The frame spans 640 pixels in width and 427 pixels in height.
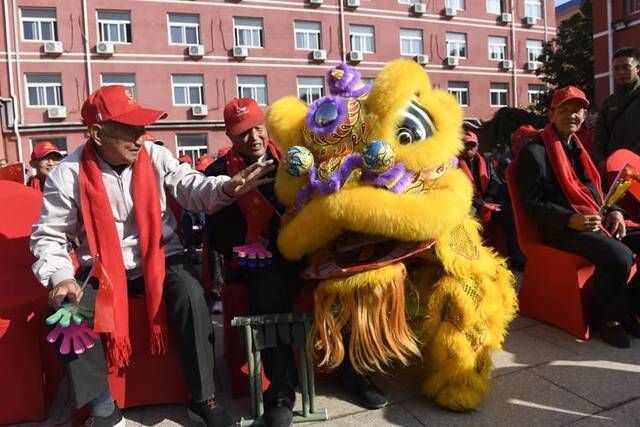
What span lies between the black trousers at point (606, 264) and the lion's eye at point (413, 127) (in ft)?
4.24

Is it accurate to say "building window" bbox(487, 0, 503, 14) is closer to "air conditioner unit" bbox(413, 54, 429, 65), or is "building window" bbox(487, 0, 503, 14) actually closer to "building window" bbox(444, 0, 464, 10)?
"building window" bbox(444, 0, 464, 10)

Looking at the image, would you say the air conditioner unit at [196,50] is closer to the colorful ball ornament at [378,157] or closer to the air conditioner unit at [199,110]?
the air conditioner unit at [199,110]

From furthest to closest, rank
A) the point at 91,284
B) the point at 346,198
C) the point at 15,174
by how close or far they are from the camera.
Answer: the point at 15,174 → the point at 91,284 → the point at 346,198

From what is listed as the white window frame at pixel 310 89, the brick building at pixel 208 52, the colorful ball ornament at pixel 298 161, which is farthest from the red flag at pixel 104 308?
the white window frame at pixel 310 89

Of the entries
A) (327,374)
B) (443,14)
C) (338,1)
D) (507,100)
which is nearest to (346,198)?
(327,374)

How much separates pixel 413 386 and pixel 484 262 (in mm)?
710

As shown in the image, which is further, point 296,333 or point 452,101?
point 452,101

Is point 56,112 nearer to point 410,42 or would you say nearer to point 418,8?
point 410,42

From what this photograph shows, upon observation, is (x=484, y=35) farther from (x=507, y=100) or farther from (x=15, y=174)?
(x=15, y=174)

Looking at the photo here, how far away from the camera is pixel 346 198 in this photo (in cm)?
192

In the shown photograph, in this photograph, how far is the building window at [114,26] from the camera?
1642 cm

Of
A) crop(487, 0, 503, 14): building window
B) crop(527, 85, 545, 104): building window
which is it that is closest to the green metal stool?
crop(487, 0, 503, 14): building window

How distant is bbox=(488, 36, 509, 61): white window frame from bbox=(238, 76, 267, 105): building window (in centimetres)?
1120

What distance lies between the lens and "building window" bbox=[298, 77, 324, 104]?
19062 millimetres
